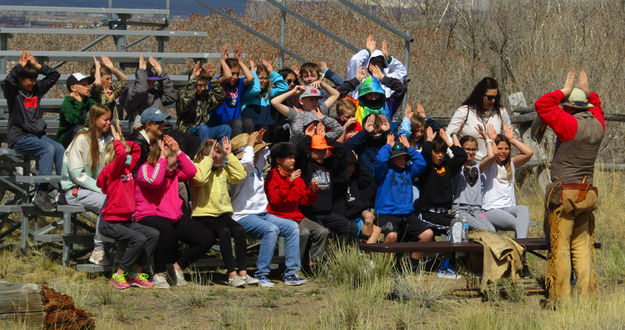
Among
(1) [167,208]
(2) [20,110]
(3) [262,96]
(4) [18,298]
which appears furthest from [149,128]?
(4) [18,298]

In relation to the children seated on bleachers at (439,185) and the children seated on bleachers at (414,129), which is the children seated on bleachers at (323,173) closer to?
the children seated on bleachers at (439,185)

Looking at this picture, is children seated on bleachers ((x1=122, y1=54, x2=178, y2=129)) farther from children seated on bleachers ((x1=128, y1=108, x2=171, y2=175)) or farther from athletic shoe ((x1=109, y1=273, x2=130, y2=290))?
athletic shoe ((x1=109, y1=273, x2=130, y2=290))

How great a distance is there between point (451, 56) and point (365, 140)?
19163 mm

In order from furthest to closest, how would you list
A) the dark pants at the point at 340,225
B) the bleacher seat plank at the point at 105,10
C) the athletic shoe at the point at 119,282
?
1. the bleacher seat plank at the point at 105,10
2. the dark pants at the point at 340,225
3. the athletic shoe at the point at 119,282

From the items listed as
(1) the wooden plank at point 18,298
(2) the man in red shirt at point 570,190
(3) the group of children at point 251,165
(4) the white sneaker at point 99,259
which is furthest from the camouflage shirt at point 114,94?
(2) the man in red shirt at point 570,190

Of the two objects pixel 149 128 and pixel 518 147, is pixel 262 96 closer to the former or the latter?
pixel 149 128

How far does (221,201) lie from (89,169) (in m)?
1.35

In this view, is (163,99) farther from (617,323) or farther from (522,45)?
(522,45)

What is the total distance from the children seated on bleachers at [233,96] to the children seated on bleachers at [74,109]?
4.67 feet

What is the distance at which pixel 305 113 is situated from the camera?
1144 centimetres

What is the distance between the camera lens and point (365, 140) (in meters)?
11.3

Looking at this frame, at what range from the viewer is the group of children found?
32.3ft

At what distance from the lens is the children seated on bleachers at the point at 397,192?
35.2 ft

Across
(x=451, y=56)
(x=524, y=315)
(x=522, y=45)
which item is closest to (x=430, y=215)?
(x=524, y=315)
